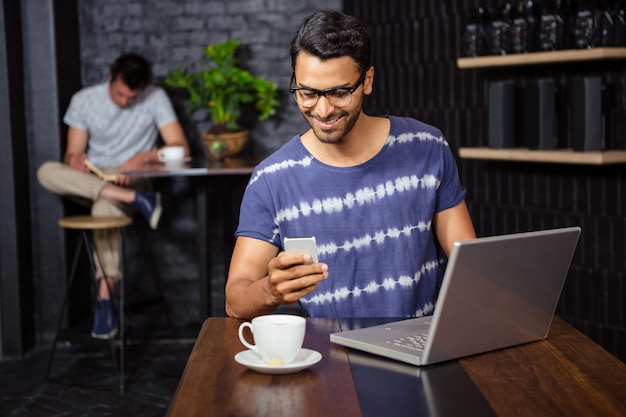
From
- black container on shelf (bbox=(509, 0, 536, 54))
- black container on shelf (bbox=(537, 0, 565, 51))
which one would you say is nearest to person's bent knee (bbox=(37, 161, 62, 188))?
black container on shelf (bbox=(509, 0, 536, 54))

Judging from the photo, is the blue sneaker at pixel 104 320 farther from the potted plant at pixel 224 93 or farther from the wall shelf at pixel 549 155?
the wall shelf at pixel 549 155

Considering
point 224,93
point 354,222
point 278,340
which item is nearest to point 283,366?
point 278,340

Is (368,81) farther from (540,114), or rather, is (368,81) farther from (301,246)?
(540,114)

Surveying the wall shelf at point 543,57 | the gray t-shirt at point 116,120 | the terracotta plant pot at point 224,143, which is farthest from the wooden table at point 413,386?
the gray t-shirt at point 116,120

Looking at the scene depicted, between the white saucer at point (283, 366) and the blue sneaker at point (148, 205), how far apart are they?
3.25 metres

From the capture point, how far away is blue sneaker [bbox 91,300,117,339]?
4789 millimetres

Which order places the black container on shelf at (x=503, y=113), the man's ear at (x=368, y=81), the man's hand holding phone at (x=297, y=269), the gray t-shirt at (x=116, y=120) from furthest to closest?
the gray t-shirt at (x=116, y=120) → the black container on shelf at (x=503, y=113) → the man's ear at (x=368, y=81) → the man's hand holding phone at (x=297, y=269)

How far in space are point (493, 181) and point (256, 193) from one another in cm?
245

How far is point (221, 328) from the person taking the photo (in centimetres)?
191

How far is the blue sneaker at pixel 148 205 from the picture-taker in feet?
15.7

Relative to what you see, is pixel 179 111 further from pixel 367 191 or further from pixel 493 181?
pixel 367 191

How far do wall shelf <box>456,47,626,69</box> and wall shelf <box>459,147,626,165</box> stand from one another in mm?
373

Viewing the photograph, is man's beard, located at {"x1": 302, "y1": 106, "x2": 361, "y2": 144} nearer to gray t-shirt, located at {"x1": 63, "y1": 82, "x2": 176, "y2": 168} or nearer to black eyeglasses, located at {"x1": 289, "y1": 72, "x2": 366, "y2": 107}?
black eyeglasses, located at {"x1": 289, "y1": 72, "x2": 366, "y2": 107}

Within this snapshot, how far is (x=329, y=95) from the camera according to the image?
7.03 feet
